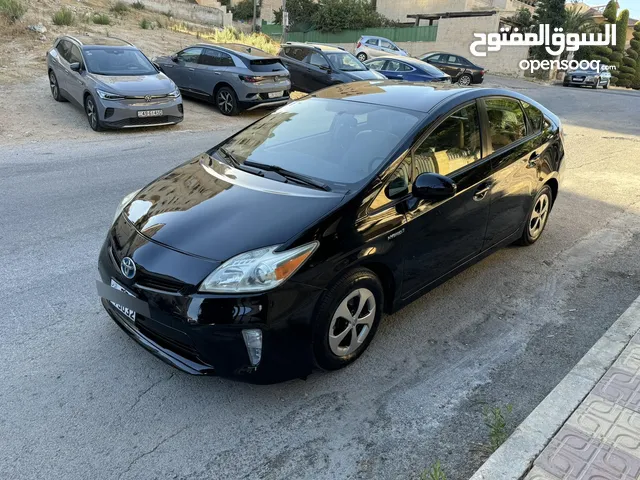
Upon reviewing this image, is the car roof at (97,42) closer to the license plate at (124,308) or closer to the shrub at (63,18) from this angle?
the shrub at (63,18)

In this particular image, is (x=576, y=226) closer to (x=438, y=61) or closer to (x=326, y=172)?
(x=326, y=172)

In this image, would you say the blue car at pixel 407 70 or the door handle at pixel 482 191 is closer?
the door handle at pixel 482 191

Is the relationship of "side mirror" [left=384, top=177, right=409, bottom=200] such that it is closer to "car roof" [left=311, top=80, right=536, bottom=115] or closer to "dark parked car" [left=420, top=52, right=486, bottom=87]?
"car roof" [left=311, top=80, right=536, bottom=115]

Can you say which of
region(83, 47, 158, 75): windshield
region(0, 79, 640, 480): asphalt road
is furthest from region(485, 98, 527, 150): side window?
region(83, 47, 158, 75): windshield

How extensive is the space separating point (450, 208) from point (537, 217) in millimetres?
2031

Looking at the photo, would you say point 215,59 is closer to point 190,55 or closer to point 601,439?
point 190,55

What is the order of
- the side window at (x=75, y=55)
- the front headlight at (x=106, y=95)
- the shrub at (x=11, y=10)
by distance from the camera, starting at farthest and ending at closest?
the shrub at (x=11, y=10) → the side window at (x=75, y=55) → the front headlight at (x=106, y=95)

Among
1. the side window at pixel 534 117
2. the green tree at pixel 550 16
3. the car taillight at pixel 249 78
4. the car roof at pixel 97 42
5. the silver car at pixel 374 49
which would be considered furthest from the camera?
the green tree at pixel 550 16

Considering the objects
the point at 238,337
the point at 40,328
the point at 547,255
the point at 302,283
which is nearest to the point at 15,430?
the point at 40,328

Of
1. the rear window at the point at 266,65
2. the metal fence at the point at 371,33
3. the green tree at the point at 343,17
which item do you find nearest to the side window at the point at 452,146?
the rear window at the point at 266,65

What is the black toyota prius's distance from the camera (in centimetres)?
277

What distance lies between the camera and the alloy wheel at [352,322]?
10.1ft

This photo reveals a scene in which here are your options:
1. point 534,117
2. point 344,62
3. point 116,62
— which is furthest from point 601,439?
point 344,62

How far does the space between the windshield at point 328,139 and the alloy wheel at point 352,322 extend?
2.44 ft
